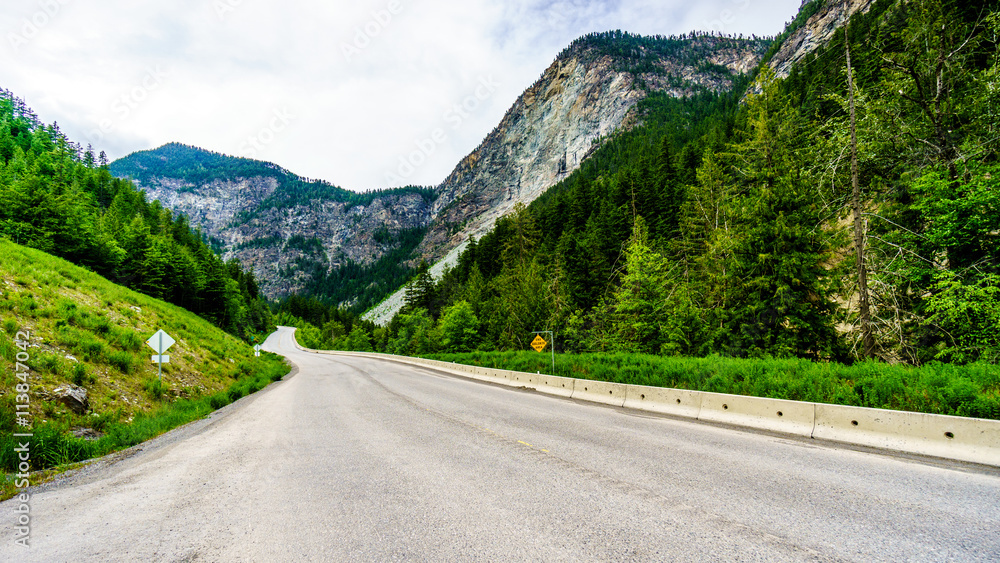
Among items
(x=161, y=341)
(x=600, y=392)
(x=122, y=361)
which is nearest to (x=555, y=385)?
(x=600, y=392)

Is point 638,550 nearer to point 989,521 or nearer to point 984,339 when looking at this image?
point 989,521

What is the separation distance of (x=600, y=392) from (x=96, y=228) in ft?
151

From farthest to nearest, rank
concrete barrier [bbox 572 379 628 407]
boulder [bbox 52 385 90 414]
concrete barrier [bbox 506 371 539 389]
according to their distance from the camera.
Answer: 1. concrete barrier [bbox 506 371 539 389]
2. concrete barrier [bbox 572 379 628 407]
3. boulder [bbox 52 385 90 414]

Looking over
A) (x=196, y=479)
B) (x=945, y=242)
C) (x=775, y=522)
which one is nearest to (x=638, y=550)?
(x=775, y=522)

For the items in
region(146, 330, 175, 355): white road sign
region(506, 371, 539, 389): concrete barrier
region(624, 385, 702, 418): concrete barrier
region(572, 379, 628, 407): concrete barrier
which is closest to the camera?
region(624, 385, 702, 418): concrete barrier

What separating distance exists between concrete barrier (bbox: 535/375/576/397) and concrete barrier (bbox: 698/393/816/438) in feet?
19.2

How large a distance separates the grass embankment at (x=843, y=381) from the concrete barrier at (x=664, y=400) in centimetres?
133

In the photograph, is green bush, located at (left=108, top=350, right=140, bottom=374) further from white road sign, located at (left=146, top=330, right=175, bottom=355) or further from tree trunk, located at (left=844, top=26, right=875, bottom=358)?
tree trunk, located at (left=844, top=26, right=875, bottom=358)

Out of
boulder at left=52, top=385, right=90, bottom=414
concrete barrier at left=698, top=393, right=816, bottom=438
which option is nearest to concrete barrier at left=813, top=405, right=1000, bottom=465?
concrete barrier at left=698, top=393, right=816, bottom=438

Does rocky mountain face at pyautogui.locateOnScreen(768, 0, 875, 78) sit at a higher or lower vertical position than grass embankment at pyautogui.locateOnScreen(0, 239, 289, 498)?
higher

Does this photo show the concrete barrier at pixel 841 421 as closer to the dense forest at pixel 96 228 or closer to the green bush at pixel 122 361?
the green bush at pixel 122 361

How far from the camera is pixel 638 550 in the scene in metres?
3.13

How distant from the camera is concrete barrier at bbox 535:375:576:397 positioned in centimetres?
1461

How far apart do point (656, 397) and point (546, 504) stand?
7.42 meters
